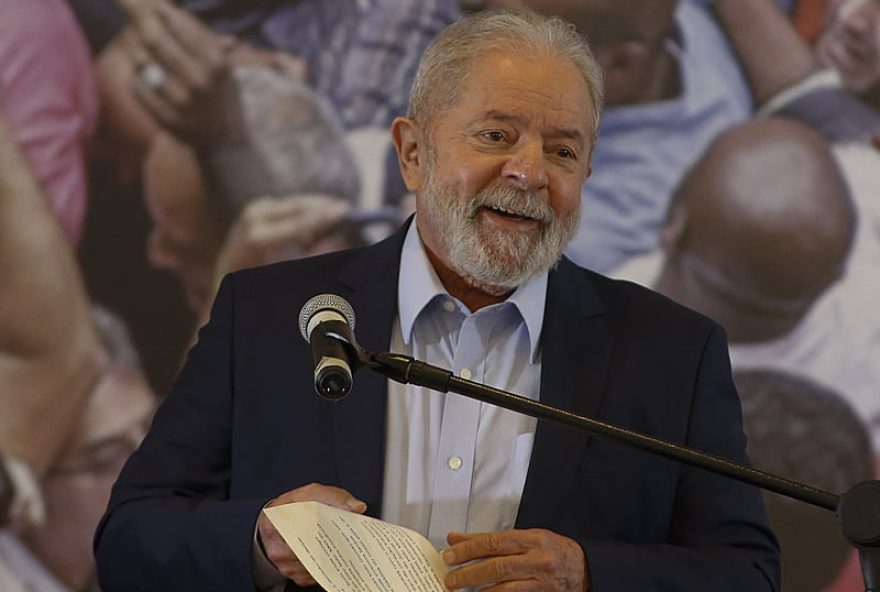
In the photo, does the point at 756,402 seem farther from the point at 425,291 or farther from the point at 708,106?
the point at 425,291

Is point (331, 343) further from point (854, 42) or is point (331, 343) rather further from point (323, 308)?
point (854, 42)

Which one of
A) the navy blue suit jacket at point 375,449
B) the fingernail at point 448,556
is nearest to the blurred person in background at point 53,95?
the navy blue suit jacket at point 375,449

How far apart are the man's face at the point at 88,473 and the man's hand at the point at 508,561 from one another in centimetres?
181

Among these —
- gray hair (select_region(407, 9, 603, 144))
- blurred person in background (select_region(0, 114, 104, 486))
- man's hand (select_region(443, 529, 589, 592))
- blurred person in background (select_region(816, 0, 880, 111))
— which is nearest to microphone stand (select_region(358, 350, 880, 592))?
man's hand (select_region(443, 529, 589, 592))

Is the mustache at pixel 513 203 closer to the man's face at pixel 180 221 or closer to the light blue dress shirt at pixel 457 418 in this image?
the light blue dress shirt at pixel 457 418

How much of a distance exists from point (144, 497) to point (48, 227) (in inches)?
62.7

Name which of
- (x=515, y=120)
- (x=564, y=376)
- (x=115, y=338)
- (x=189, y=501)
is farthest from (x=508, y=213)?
(x=115, y=338)

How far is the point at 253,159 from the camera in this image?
3.43 m

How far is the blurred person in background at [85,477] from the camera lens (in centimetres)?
326

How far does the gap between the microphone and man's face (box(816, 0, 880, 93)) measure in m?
2.31

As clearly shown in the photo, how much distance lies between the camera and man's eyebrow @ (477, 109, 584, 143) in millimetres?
2061

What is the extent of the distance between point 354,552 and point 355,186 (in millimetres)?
1834

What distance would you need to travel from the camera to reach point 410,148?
2.30 m

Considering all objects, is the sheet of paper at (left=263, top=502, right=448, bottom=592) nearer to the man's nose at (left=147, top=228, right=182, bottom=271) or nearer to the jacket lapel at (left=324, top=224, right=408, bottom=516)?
the jacket lapel at (left=324, top=224, right=408, bottom=516)
